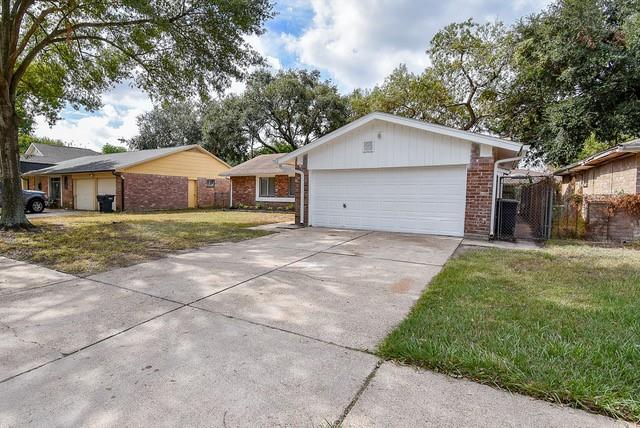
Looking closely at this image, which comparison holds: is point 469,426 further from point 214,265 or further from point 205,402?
point 214,265

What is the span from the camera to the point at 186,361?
8.15ft

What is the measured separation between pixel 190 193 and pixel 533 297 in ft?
69.4

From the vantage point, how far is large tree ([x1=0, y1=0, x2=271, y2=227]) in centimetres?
886

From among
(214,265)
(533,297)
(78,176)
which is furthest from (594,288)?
(78,176)

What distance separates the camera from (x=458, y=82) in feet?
63.5

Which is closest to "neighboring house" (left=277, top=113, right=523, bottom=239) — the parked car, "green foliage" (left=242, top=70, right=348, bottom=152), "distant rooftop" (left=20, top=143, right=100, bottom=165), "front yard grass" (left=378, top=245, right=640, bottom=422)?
"front yard grass" (left=378, top=245, right=640, bottom=422)

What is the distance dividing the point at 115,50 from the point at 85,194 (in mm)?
11524

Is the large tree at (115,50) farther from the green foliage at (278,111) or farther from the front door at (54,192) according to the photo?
the green foliage at (278,111)

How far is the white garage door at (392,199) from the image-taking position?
877 centimetres

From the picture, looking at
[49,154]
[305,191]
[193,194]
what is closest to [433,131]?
[305,191]

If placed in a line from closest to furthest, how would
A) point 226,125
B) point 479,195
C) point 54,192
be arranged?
point 479,195 < point 54,192 < point 226,125

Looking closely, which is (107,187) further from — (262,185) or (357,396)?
(357,396)

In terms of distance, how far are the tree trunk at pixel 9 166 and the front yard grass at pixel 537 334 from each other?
451 inches

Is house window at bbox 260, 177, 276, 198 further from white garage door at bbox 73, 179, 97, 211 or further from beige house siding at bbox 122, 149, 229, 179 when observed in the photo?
white garage door at bbox 73, 179, 97, 211
